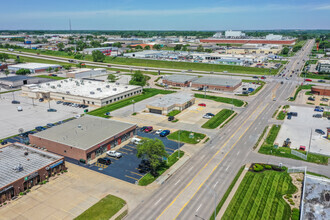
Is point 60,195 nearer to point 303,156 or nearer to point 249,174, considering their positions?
point 249,174

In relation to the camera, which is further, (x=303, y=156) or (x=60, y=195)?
(x=303, y=156)

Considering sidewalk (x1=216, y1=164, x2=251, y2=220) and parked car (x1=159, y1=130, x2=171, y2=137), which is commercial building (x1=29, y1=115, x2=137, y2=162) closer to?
parked car (x1=159, y1=130, x2=171, y2=137)

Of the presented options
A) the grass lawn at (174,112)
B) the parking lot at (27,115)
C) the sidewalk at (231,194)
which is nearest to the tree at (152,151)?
the sidewalk at (231,194)

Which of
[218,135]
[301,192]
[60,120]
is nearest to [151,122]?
[218,135]

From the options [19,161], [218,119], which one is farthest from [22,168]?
[218,119]

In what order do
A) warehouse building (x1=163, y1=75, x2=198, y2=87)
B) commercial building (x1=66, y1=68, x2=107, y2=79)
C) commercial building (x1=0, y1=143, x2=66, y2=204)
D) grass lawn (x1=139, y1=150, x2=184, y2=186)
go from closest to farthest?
commercial building (x1=0, y1=143, x2=66, y2=204) < grass lawn (x1=139, y1=150, x2=184, y2=186) < warehouse building (x1=163, y1=75, x2=198, y2=87) < commercial building (x1=66, y1=68, x2=107, y2=79)

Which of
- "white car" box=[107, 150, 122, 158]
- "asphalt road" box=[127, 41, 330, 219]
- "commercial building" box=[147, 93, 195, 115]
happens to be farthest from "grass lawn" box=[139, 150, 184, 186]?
"commercial building" box=[147, 93, 195, 115]

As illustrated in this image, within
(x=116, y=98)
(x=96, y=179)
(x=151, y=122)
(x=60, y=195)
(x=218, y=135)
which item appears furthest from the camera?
(x=116, y=98)
